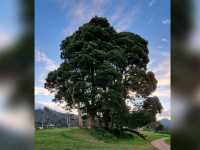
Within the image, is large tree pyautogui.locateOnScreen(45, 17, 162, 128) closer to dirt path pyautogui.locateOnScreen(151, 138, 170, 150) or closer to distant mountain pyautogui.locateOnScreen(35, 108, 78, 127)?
distant mountain pyautogui.locateOnScreen(35, 108, 78, 127)

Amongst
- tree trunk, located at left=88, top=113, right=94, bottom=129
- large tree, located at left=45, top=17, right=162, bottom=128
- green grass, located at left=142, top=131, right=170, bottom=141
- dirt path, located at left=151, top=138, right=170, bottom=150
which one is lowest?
dirt path, located at left=151, top=138, right=170, bottom=150

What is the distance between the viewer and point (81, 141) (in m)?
2.08

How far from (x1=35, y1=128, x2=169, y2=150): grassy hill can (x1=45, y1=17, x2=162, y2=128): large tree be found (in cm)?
9

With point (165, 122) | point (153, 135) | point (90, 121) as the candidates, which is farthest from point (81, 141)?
point (165, 122)

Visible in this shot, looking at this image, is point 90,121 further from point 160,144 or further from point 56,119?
point 160,144

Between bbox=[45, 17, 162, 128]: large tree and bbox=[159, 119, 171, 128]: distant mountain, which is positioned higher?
bbox=[45, 17, 162, 128]: large tree

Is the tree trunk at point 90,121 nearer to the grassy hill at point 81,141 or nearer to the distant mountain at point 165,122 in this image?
the grassy hill at point 81,141

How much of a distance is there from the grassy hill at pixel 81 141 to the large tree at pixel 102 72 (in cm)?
9

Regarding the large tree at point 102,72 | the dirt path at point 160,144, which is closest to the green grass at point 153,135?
the dirt path at point 160,144

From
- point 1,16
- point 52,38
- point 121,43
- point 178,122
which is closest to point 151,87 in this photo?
point 121,43


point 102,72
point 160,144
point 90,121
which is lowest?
point 160,144

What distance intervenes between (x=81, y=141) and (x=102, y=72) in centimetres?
51

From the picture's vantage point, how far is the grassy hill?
6.72 ft


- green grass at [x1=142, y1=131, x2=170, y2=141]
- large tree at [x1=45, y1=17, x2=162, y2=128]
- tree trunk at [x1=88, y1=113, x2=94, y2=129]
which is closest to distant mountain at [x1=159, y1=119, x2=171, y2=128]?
green grass at [x1=142, y1=131, x2=170, y2=141]
